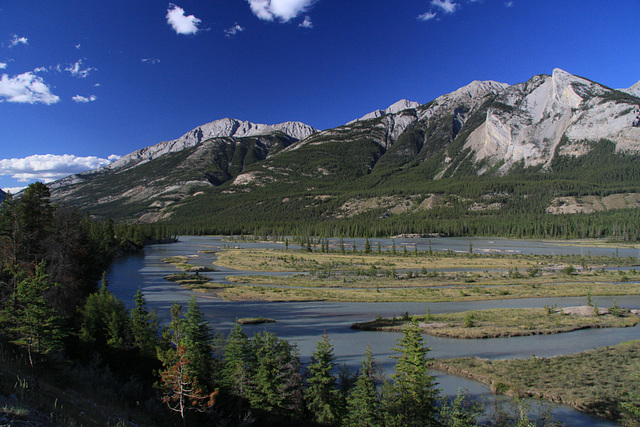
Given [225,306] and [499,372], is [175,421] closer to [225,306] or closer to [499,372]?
[499,372]

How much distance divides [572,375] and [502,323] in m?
12.7

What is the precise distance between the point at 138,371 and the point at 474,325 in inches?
1108

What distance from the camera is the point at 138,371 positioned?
19.4 metres

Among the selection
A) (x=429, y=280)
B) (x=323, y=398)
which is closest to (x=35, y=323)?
(x=323, y=398)

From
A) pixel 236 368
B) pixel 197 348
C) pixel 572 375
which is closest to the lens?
pixel 236 368

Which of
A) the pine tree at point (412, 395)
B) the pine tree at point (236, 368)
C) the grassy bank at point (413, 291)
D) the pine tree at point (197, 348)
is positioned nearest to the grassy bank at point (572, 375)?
the pine tree at point (412, 395)

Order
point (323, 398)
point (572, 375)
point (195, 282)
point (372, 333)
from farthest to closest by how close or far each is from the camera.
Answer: point (195, 282) → point (372, 333) → point (572, 375) → point (323, 398)

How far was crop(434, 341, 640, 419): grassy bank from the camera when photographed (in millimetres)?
17798

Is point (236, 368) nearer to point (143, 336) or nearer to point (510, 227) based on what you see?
point (143, 336)

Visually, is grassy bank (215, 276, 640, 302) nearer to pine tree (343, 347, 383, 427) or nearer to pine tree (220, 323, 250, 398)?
pine tree (220, 323, 250, 398)

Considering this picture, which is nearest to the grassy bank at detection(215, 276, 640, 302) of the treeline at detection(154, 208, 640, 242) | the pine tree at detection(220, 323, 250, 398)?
the pine tree at detection(220, 323, 250, 398)

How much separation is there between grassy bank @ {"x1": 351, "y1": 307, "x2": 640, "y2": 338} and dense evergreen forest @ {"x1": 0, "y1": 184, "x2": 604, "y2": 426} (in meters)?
12.4

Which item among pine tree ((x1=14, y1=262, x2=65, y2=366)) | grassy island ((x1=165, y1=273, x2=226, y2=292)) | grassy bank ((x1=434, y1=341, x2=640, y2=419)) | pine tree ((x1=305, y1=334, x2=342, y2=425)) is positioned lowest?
grassy island ((x1=165, y1=273, x2=226, y2=292))

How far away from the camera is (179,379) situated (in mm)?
13234
